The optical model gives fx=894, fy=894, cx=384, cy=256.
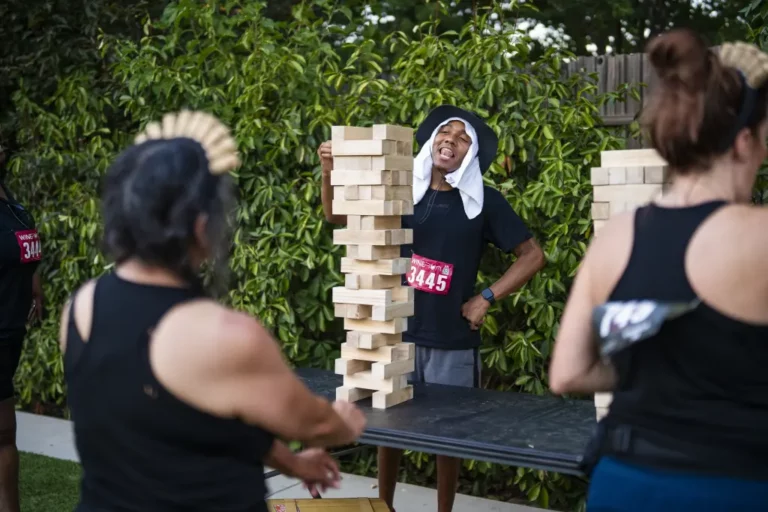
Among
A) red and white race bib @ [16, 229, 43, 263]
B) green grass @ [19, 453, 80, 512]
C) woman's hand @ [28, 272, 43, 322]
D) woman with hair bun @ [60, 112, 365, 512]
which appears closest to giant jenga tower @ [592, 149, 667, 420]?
woman with hair bun @ [60, 112, 365, 512]

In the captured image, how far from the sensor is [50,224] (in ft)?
19.9

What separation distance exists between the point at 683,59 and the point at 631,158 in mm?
1066

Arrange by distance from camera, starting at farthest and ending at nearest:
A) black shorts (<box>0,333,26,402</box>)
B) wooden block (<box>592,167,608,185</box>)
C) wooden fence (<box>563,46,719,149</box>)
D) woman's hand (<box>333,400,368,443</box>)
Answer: wooden fence (<box>563,46,719,149</box>) < black shorts (<box>0,333,26,402</box>) < wooden block (<box>592,167,608,185</box>) < woman's hand (<box>333,400,368,443</box>)

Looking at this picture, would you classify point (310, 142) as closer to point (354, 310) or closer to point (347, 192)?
point (347, 192)

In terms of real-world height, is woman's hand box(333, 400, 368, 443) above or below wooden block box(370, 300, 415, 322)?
below

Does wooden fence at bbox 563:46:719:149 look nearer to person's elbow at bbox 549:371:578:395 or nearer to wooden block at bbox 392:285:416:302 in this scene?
wooden block at bbox 392:285:416:302

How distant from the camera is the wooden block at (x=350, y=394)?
3.44 m

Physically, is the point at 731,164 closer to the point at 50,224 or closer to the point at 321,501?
the point at 321,501

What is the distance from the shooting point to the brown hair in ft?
5.37

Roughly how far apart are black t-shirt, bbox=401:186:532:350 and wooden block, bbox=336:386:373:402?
1.51 ft

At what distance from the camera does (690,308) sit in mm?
1584

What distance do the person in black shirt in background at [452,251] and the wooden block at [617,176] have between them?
1105 mm

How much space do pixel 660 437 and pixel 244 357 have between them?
78 centimetres

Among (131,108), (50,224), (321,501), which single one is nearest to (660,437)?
(321,501)
